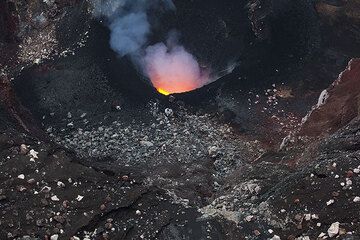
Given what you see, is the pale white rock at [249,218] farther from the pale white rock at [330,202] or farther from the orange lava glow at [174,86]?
the orange lava glow at [174,86]

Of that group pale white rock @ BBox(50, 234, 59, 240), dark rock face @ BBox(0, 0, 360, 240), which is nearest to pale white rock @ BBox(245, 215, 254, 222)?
dark rock face @ BBox(0, 0, 360, 240)

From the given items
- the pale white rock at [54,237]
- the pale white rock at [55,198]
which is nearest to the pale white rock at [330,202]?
the pale white rock at [54,237]

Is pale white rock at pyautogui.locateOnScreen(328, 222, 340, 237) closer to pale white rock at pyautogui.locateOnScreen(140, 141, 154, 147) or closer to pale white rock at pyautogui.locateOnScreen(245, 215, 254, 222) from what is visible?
pale white rock at pyautogui.locateOnScreen(245, 215, 254, 222)

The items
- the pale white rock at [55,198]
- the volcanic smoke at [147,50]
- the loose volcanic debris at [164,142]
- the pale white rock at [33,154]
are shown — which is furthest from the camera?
the volcanic smoke at [147,50]

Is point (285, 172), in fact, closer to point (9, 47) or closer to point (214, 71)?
point (214, 71)

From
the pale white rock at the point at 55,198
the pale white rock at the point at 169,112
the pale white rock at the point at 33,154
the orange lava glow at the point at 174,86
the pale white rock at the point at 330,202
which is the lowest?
the pale white rock at the point at 330,202

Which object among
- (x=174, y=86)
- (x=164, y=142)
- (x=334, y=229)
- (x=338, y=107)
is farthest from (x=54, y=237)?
(x=174, y=86)

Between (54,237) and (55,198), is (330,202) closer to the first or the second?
(54,237)

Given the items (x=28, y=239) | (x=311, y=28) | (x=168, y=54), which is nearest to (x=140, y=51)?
(x=168, y=54)
